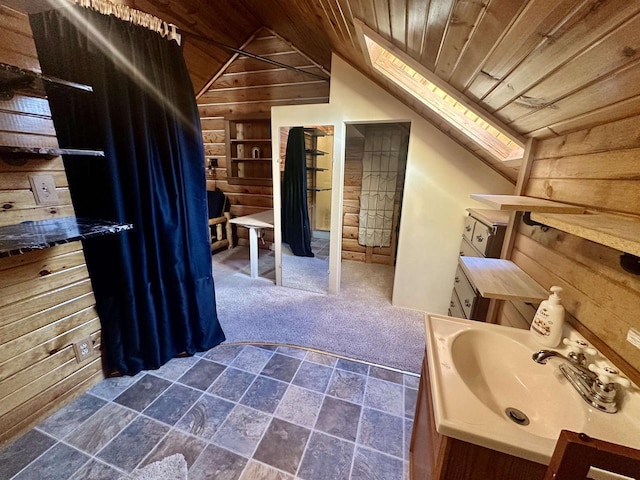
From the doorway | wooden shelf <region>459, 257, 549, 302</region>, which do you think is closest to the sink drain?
wooden shelf <region>459, 257, 549, 302</region>

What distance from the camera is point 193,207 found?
1.80 m

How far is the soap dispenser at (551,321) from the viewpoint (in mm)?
905

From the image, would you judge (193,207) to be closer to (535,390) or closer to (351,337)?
(351,337)

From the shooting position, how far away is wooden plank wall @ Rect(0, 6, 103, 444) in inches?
46.2

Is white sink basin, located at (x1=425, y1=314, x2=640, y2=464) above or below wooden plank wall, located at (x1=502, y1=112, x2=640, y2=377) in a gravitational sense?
below

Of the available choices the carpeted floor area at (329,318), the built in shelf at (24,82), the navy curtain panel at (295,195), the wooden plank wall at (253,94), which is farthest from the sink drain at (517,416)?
the wooden plank wall at (253,94)

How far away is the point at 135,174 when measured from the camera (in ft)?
4.87

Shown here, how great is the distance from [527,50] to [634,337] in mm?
875

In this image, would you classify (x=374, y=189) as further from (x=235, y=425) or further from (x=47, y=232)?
(x=47, y=232)

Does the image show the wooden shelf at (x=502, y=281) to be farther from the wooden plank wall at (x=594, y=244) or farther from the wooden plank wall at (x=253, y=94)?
the wooden plank wall at (x=253, y=94)

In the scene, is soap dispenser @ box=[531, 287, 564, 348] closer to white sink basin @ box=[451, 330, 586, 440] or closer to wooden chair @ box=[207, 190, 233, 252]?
white sink basin @ box=[451, 330, 586, 440]

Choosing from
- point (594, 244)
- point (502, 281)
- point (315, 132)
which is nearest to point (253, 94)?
point (315, 132)

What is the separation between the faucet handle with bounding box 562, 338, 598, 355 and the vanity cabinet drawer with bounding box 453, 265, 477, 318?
0.72m

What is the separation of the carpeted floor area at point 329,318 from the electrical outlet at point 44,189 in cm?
147
